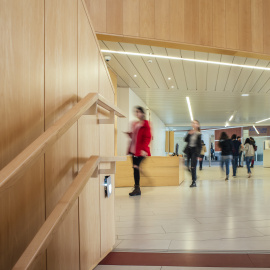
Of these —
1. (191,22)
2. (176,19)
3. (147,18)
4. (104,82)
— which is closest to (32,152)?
(104,82)

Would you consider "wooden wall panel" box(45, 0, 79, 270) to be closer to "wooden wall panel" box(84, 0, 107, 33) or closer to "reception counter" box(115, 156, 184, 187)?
"wooden wall panel" box(84, 0, 107, 33)

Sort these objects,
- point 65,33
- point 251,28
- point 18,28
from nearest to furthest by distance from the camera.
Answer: point 18,28
point 65,33
point 251,28

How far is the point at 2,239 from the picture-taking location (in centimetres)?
103

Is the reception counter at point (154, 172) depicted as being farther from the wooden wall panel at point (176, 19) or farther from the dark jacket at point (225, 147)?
the wooden wall panel at point (176, 19)

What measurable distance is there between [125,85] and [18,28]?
8564mm

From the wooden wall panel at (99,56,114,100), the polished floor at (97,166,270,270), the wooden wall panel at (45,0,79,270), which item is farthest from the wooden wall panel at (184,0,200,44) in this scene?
the wooden wall panel at (45,0,79,270)

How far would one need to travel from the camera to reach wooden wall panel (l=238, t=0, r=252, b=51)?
499 cm

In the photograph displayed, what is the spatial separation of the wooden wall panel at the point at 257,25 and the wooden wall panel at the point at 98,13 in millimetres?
2478

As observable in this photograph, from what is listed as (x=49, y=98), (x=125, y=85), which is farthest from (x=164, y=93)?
(x=49, y=98)

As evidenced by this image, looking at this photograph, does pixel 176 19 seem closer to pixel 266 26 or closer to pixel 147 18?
pixel 147 18

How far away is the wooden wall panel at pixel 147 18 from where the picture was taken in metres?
4.60

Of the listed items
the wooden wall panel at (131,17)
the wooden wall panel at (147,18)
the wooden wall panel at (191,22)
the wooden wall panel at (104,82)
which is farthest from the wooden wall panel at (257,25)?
the wooden wall panel at (104,82)

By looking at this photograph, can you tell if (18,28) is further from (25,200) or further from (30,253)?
(30,253)

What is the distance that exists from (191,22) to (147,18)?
725 mm
